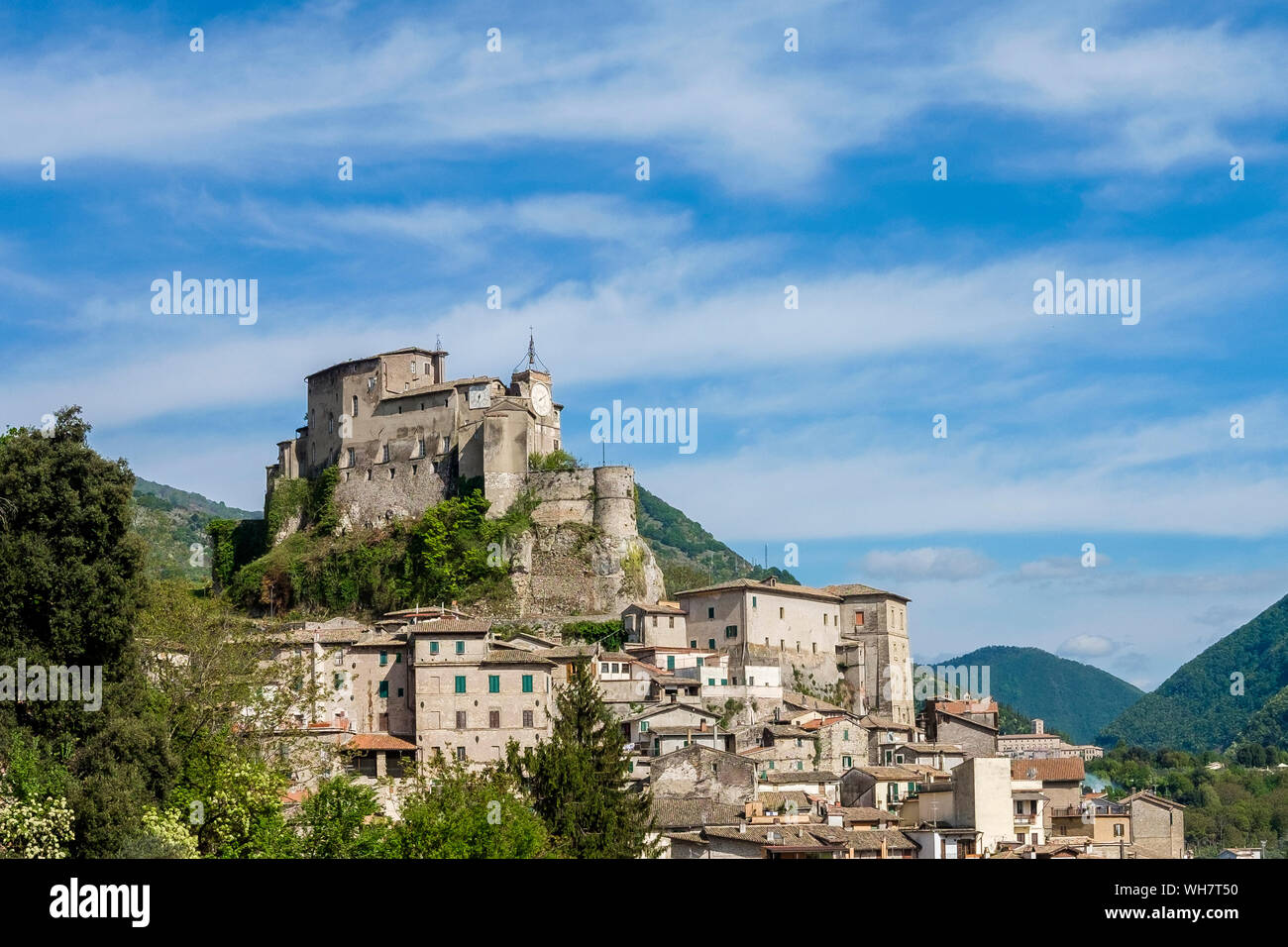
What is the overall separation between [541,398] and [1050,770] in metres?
37.1

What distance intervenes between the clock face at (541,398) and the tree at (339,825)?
51711 millimetres

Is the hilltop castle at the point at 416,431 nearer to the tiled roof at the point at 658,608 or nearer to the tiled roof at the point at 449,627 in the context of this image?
the tiled roof at the point at 658,608

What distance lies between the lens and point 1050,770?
242 ft

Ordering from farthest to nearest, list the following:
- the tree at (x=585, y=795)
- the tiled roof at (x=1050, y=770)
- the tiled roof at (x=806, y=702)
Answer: the tiled roof at (x=806, y=702)
the tiled roof at (x=1050, y=770)
the tree at (x=585, y=795)

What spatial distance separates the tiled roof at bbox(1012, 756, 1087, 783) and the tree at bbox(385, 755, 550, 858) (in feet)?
103

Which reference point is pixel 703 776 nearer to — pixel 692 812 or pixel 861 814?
pixel 692 812

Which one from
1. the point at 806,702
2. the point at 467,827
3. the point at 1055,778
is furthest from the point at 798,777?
the point at 467,827

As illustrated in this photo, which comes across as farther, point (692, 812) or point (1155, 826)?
point (1155, 826)

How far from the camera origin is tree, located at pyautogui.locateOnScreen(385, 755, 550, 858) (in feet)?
133

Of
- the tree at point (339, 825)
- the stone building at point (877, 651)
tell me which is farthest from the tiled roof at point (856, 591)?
the tree at point (339, 825)

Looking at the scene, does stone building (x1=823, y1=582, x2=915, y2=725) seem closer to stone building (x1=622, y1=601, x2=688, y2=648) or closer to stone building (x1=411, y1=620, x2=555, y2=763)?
stone building (x1=622, y1=601, x2=688, y2=648)

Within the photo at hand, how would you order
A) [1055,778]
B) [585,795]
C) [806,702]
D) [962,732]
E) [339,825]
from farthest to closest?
1. [962,732]
2. [806,702]
3. [1055,778]
4. [585,795]
5. [339,825]

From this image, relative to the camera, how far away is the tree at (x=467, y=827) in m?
40.7
